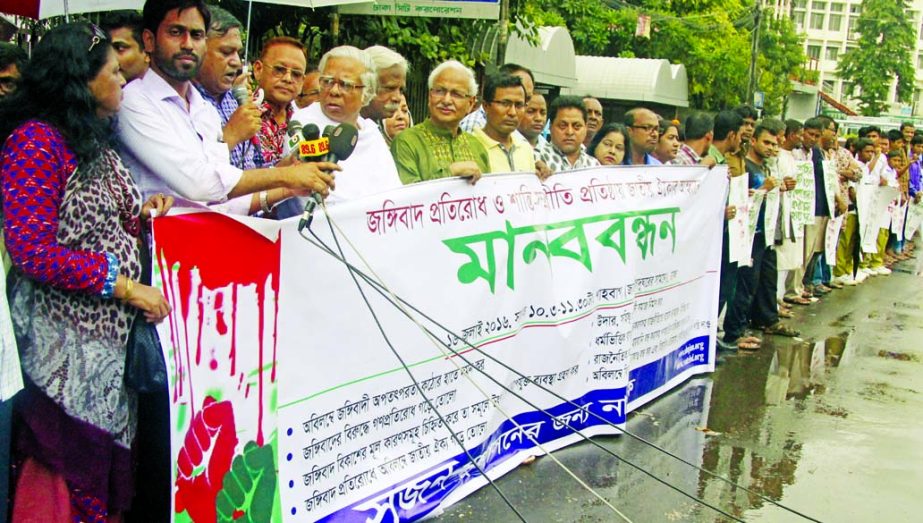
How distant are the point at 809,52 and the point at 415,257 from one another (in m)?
104

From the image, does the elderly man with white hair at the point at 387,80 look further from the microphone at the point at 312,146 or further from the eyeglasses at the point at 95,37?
the eyeglasses at the point at 95,37

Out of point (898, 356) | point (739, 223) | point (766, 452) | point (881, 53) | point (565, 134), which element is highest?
point (881, 53)

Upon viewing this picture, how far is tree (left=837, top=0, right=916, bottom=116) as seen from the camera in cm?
7106

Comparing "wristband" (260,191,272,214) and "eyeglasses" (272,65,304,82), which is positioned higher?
"eyeglasses" (272,65,304,82)

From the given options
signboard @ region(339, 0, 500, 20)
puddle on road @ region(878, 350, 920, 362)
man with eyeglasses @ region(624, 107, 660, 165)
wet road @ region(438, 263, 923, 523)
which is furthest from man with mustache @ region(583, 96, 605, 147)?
puddle on road @ region(878, 350, 920, 362)

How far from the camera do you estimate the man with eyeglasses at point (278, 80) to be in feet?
16.5

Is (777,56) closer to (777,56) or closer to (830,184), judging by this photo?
(777,56)

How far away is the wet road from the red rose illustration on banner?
1.29m

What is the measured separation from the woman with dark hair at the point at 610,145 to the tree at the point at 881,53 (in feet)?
226

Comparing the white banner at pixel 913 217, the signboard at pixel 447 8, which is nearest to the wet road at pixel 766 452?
the signboard at pixel 447 8

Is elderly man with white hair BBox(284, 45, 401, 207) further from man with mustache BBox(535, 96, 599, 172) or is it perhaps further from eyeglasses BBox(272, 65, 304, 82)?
man with mustache BBox(535, 96, 599, 172)

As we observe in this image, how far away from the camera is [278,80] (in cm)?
508

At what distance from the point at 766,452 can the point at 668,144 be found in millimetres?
3078

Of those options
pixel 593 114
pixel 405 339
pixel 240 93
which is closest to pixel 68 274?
pixel 405 339
